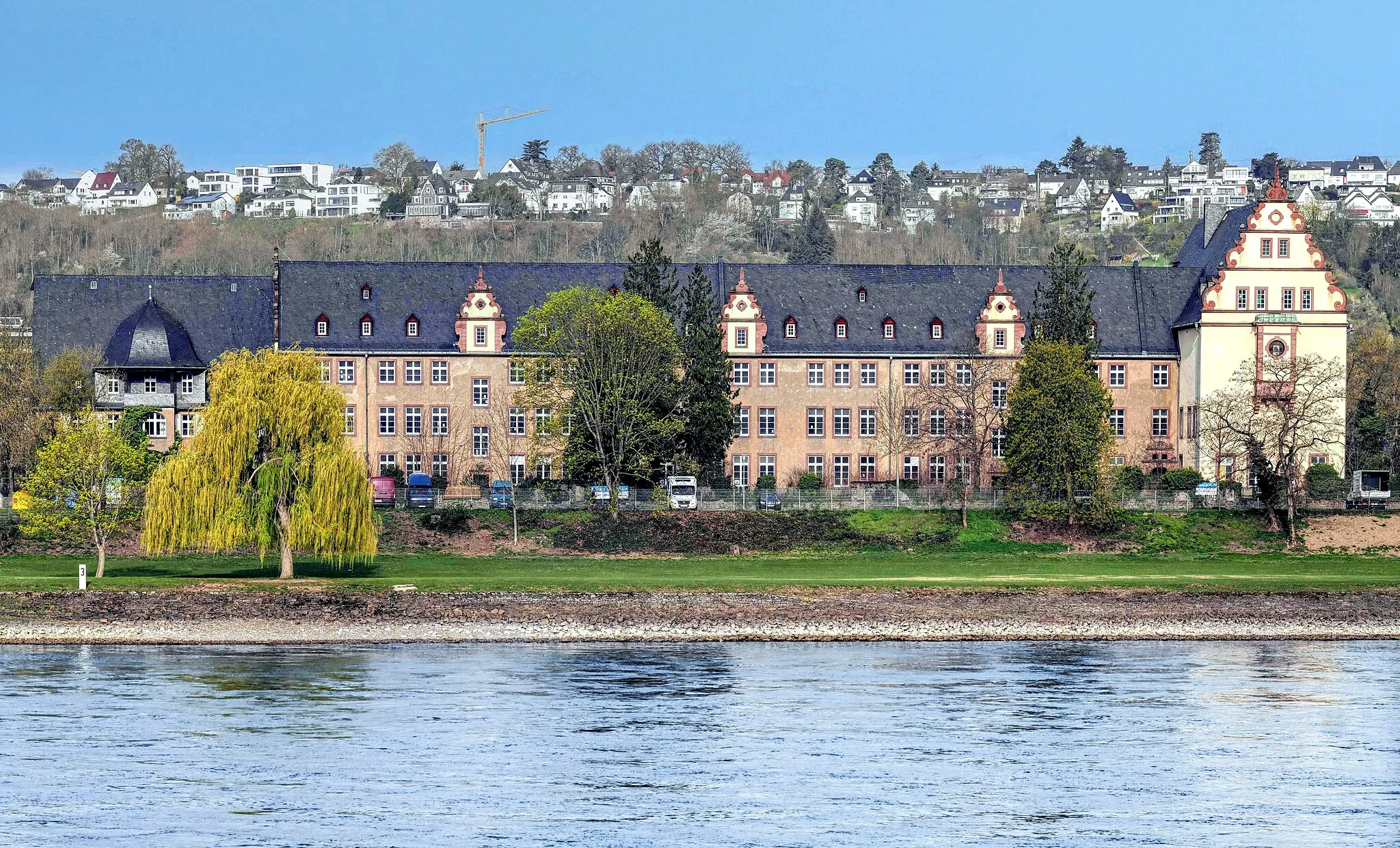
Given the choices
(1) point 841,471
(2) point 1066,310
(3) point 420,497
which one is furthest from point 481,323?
(2) point 1066,310

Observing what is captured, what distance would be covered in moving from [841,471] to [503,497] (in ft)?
74.7

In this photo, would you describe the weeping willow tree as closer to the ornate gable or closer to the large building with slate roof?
the large building with slate roof

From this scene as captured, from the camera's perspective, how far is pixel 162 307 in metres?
108

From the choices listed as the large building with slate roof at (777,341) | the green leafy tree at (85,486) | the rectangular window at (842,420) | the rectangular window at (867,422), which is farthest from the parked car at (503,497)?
the rectangular window at (867,422)

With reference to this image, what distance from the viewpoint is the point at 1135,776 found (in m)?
39.7

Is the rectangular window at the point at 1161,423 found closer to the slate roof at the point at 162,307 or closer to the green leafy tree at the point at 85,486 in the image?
the slate roof at the point at 162,307

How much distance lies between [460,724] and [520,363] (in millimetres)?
54567

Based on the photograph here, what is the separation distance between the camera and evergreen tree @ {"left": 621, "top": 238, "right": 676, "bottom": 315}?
10225cm

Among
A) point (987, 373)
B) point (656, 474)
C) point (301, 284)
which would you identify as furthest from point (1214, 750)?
point (301, 284)

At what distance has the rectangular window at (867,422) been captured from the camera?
10844 centimetres

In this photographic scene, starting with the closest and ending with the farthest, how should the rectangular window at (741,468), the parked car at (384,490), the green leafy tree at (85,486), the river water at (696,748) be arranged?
the river water at (696,748), the green leafy tree at (85,486), the parked car at (384,490), the rectangular window at (741,468)

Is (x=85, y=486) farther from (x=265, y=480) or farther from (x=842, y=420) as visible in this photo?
(x=842, y=420)

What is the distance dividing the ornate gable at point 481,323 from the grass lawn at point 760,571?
26.8 meters

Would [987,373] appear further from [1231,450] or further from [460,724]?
[460,724]
